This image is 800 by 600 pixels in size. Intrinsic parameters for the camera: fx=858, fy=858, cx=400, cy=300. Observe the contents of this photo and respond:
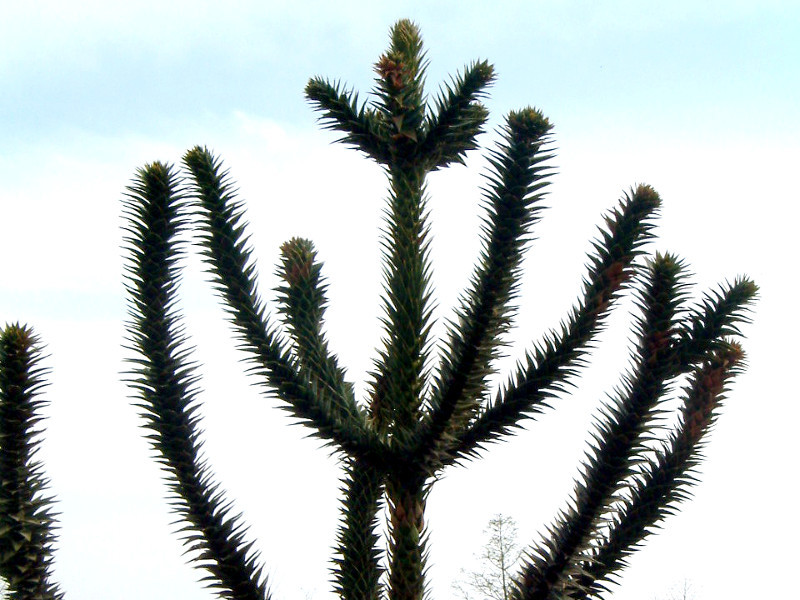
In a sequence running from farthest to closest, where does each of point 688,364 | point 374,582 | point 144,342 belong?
point 374,582 → point 688,364 → point 144,342

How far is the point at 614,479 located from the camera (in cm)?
480

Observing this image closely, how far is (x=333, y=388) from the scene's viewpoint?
5.00 m

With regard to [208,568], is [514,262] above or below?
above

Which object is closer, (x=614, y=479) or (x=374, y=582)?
(x=614, y=479)

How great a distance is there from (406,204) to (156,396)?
1.91 metres

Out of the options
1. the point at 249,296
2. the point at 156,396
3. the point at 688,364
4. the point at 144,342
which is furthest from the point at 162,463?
the point at 688,364

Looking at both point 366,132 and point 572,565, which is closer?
point 572,565

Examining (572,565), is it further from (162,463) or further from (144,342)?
(144,342)

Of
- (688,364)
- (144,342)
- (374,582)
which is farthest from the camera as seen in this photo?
(374,582)

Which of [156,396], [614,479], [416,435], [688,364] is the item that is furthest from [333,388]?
[688,364]

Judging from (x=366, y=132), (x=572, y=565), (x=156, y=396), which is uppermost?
(x=366, y=132)

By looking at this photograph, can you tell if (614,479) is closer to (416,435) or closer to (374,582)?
(416,435)

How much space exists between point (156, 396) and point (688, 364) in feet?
9.77

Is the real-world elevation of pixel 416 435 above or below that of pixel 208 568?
above
